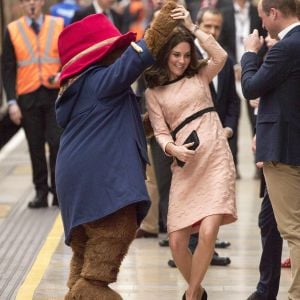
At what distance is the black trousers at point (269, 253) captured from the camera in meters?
7.56

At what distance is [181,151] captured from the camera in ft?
24.2

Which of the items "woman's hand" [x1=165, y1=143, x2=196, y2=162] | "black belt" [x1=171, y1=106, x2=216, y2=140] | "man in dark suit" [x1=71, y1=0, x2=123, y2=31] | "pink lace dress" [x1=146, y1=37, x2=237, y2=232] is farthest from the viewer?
"man in dark suit" [x1=71, y1=0, x2=123, y2=31]

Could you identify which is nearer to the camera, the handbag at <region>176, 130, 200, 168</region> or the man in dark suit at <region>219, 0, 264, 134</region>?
the handbag at <region>176, 130, 200, 168</region>

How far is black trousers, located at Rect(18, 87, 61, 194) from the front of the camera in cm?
1175

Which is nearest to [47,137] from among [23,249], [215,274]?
[23,249]

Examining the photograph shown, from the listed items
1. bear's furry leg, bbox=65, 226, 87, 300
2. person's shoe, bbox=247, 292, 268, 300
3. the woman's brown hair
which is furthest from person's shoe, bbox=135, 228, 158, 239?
bear's furry leg, bbox=65, 226, 87, 300

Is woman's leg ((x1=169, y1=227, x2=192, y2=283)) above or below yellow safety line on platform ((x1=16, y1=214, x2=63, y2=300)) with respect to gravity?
above

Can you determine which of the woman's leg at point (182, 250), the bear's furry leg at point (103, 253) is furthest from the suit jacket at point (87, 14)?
the bear's furry leg at point (103, 253)

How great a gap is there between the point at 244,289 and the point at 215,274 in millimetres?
532

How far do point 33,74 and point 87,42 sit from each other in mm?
4882

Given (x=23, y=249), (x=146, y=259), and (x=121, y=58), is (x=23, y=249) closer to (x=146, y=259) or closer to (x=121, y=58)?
(x=146, y=259)

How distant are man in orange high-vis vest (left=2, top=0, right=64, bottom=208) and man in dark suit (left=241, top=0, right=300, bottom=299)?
4907 millimetres

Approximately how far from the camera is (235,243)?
9.91 metres

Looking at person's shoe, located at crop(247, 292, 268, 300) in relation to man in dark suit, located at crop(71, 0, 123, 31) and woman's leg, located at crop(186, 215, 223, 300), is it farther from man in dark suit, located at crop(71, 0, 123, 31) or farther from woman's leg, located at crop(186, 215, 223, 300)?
man in dark suit, located at crop(71, 0, 123, 31)
